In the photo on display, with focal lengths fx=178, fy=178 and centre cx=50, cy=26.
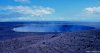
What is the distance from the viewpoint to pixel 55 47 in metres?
9.84

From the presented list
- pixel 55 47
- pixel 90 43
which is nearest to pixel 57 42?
pixel 55 47

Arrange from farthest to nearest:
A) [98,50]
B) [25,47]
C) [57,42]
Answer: [57,42], [25,47], [98,50]

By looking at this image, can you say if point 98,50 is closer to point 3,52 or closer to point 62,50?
point 62,50

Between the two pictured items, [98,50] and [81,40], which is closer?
[98,50]

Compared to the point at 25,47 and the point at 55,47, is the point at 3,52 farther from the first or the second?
the point at 55,47

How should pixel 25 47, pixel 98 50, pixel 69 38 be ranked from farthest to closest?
pixel 69 38 < pixel 25 47 < pixel 98 50

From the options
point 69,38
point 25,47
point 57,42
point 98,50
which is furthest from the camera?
point 69,38

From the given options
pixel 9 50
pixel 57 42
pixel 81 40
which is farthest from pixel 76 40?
pixel 9 50

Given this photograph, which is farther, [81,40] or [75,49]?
[81,40]

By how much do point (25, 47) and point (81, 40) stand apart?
341cm

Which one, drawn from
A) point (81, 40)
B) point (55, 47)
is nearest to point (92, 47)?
point (81, 40)

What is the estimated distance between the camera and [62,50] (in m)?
9.51

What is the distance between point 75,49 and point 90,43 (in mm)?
1256

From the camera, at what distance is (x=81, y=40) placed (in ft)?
35.4
